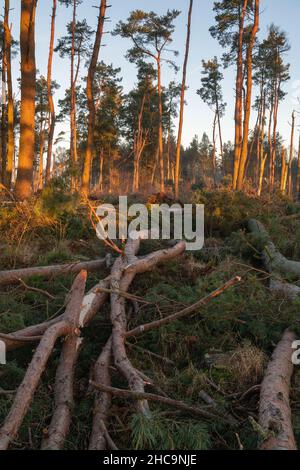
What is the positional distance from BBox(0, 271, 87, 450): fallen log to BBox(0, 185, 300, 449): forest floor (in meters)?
0.23

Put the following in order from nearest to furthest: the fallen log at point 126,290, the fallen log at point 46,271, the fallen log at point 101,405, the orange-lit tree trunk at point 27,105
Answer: the fallen log at point 101,405, the fallen log at point 126,290, the fallen log at point 46,271, the orange-lit tree trunk at point 27,105

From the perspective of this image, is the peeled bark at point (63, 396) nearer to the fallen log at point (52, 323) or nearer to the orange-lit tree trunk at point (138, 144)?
the fallen log at point (52, 323)

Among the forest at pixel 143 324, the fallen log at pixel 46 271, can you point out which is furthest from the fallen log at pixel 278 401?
the fallen log at pixel 46 271

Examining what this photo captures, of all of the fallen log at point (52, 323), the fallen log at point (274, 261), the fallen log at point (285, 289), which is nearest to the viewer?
the fallen log at point (52, 323)

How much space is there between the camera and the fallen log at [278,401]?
244 cm

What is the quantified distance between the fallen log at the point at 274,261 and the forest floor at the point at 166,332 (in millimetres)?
222

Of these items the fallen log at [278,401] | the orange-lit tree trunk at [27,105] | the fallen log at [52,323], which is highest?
the orange-lit tree trunk at [27,105]

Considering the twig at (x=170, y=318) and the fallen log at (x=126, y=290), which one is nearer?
the fallen log at (x=126, y=290)

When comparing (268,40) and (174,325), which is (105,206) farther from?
(268,40)

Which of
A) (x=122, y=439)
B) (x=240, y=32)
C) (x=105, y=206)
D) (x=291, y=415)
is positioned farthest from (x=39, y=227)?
(x=240, y=32)

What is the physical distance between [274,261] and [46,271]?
3.03m

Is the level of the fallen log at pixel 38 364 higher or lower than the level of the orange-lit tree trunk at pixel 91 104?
lower

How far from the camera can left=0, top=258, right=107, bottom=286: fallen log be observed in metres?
4.93
